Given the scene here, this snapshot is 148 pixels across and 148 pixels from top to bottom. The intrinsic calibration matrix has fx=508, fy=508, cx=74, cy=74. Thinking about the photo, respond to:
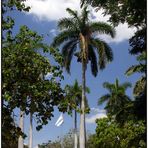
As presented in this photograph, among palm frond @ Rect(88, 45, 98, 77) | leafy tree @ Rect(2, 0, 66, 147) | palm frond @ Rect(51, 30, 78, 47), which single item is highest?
palm frond @ Rect(51, 30, 78, 47)

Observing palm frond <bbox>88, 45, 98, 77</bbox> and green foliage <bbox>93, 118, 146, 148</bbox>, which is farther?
green foliage <bbox>93, 118, 146, 148</bbox>

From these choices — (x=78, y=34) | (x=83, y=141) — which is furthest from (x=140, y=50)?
(x=78, y=34)

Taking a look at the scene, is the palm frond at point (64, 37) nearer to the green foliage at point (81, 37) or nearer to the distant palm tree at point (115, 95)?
the green foliage at point (81, 37)

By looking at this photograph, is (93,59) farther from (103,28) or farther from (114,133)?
(114,133)

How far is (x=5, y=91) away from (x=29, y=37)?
240 centimetres

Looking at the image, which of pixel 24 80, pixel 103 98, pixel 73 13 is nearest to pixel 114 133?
pixel 103 98

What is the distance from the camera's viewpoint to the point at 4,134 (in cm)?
1625

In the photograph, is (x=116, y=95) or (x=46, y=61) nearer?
(x=46, y=61)

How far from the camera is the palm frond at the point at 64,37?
4100 cm

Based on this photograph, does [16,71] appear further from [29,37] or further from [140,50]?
[140,50]

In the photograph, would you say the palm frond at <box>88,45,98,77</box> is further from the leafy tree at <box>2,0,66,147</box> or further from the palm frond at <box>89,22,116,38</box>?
the leafy tree at <box>2,0,66,147</box>

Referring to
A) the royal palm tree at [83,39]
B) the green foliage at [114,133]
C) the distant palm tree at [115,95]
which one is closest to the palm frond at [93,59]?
the royal palm tree at [83,39]

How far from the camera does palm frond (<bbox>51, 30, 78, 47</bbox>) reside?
41.0 meters

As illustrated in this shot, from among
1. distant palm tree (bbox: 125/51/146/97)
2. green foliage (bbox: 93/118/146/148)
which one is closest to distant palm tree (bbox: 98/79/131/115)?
green foliage (bbox: 93/118/146/148)
